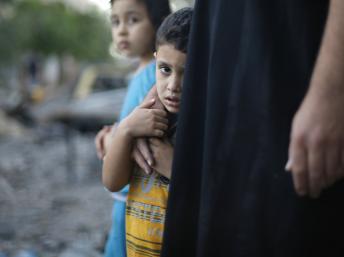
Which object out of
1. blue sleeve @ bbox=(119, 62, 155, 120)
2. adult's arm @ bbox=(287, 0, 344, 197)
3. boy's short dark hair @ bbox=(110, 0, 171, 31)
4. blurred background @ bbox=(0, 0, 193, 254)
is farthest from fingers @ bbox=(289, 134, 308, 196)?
blurred background @ bbox=(0, 0, 193, 254)

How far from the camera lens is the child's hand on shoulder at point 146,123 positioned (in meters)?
1.49

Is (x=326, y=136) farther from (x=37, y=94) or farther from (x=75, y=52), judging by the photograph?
(x=75, y=52)

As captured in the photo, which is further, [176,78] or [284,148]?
[176,78]

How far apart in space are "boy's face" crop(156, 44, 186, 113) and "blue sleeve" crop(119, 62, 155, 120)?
1.27 ft

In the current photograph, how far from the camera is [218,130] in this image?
1185 millimetres

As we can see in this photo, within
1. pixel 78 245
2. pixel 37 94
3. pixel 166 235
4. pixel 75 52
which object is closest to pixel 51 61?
pixel 75 52

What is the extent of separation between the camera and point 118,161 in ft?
5.07

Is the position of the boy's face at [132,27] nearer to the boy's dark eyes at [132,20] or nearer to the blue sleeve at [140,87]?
the boy's dark eyes at [132,20]

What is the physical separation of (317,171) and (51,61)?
3949 cm

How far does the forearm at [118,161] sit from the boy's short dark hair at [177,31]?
32 cm

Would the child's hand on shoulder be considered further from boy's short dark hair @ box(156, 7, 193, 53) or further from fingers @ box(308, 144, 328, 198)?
fingers @ box(308, 144, 328, 198)

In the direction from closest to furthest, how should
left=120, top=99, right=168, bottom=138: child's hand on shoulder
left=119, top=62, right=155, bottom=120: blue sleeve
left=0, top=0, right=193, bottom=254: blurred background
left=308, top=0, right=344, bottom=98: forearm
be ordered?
1. left=308, top=0, right=344, bottom=98: forearm
2. left=120, top=99, right=168, bottom=138: child's hand on shoulder
3. left=119, top=62, right=155, bottom=120: blue sleeve
4. left=0, top=0, right=193, bottom=254: blurred background

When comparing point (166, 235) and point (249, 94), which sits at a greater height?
point (249, 94)

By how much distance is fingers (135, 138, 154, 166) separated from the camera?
1494 millimetres
